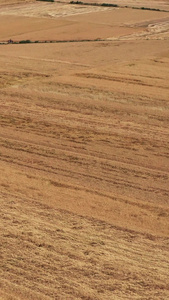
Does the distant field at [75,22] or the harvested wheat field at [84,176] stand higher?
the distant field at [75,22]

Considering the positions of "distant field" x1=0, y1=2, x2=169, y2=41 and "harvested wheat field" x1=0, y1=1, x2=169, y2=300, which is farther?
"distant field" x1=0, y1=2, x2=169, y2=41

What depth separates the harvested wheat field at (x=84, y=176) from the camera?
955cm

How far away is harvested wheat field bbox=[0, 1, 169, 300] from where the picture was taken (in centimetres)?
955

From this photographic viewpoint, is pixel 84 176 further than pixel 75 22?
No

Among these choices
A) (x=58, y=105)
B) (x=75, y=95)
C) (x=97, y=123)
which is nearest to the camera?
(x=97, y=123)

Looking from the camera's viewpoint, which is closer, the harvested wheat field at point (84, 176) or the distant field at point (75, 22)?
the harvested wheat field at point (84, 176)

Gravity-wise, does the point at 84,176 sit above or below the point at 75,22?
below

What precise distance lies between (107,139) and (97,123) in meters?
1.43

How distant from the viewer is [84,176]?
13367 millimetres

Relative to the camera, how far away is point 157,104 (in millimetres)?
19031

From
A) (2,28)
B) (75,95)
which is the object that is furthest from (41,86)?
(2,28)

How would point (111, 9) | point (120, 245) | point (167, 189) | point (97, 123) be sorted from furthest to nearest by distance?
point (111, 9) < point (97, 123) < point (167, 189) < point (120, 245)

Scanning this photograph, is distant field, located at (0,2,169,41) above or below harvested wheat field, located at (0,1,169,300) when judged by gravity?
above

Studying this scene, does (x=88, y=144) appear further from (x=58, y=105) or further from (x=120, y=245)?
(x=120, y=245)
